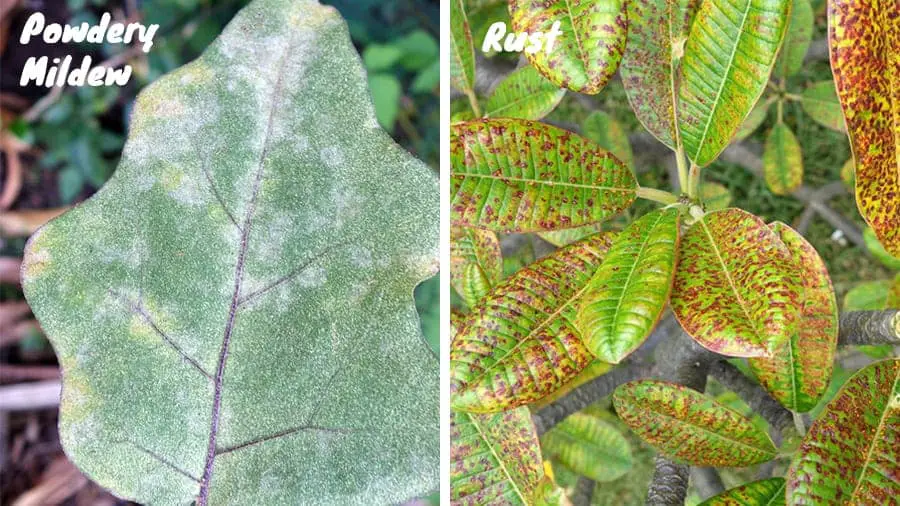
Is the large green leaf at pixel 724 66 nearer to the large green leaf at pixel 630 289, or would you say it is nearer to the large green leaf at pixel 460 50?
the large green leaf at pixel 630 289

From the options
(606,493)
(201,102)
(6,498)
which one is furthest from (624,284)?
(606,493)

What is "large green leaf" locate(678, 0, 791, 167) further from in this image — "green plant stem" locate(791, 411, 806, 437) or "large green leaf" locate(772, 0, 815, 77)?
"large green leaf" locate(772, 0, 815, 77)

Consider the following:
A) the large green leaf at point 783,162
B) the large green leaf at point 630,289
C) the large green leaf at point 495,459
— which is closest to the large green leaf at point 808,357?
the large green leaf at point 630,289

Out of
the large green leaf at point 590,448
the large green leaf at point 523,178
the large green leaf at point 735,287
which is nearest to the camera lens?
the large green leaf at point 735,287

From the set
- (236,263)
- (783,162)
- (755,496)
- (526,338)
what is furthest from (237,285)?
(783,162)

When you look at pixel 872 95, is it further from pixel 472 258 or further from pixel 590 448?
pixel 590 448

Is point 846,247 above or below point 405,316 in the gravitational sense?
below

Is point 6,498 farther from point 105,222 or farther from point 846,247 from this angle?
point 846,247

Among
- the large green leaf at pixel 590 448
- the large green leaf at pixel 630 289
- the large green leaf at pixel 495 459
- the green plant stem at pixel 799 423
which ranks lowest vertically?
the large green leaf at pixel 590 448
